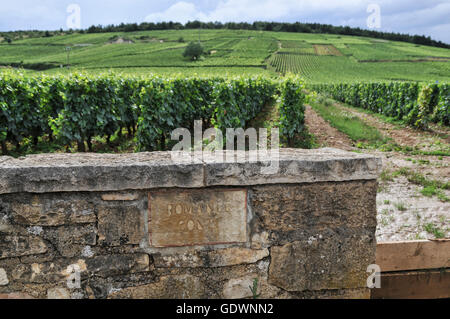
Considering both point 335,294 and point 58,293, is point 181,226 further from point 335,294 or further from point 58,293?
point 335,294

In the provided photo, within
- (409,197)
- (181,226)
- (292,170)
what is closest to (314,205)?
(292,170)

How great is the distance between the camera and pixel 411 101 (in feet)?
44.9

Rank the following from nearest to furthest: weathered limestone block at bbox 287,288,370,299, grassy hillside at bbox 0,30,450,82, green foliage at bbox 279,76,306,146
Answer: weathered limestone block at bbox 287,288,370,299
green foliage at bbox 279,76,306,146
grassy hillside at bbox 0,30,450,82

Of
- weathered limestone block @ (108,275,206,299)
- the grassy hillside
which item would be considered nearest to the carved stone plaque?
weathered limestone block @ (108,275,206,299)

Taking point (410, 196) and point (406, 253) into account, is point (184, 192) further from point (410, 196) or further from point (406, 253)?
point (410, 196)

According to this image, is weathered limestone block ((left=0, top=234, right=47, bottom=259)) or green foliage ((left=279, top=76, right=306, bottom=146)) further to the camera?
green foliage ((left=279, top=76, right=306, bottom=146))

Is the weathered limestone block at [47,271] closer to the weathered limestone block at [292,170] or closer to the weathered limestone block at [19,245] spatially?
the weathered limestone block at [19,245]

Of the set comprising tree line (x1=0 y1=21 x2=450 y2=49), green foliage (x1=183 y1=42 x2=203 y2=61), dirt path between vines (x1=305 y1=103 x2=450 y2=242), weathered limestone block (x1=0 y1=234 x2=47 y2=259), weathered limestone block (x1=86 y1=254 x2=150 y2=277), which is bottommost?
dirt path between vines (x1=305 y1=103 x2=450 y2=242)

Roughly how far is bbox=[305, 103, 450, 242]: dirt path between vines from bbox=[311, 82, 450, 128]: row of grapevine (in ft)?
6.99

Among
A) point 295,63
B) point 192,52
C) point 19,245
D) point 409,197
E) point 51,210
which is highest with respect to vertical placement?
point 192,52

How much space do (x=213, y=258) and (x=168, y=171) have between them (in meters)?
0.65

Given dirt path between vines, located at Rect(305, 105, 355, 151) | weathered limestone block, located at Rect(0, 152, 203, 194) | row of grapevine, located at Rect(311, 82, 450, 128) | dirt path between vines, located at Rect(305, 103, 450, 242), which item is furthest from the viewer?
→ row of grapevine, located at Rect(311, 82, 450, 128)

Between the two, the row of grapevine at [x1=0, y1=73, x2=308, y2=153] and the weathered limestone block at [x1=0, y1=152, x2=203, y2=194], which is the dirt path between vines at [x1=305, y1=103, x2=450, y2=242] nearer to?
the row of grapevine at [x1=0, y1=73, x2=308, y2=153]

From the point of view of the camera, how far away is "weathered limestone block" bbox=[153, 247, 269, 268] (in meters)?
2.15
